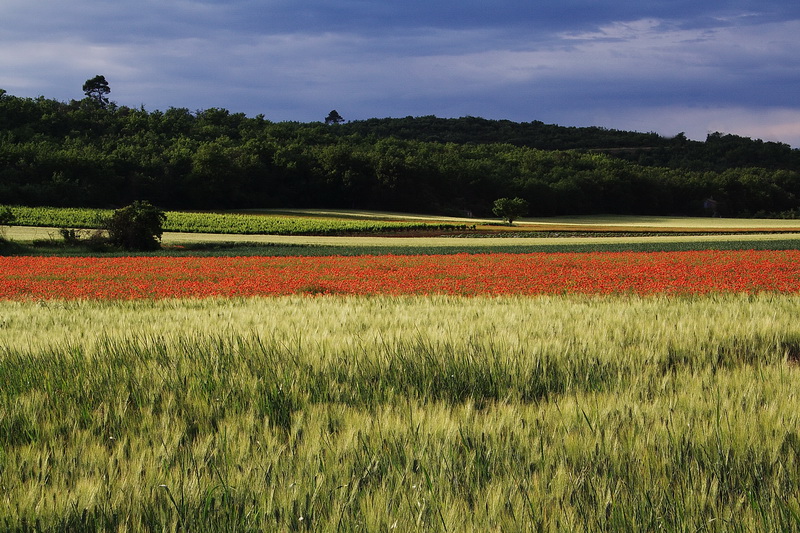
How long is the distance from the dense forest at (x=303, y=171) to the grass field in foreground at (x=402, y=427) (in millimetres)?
75689

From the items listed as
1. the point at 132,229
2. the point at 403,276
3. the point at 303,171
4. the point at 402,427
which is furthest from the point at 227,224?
the point at 402,427

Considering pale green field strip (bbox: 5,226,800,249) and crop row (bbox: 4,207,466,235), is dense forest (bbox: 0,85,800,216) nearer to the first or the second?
crop row (bbox: 4,207,466,235)

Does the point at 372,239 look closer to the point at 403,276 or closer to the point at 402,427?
the point at 403,276

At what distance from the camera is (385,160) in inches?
3910

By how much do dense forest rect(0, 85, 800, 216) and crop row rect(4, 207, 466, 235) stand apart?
34.0ft

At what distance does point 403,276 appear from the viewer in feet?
57.2

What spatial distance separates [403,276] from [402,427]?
13714 millimetres

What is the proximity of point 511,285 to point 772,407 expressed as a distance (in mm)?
10890

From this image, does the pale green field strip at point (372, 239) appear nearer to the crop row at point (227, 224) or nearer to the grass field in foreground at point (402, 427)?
the crop row at point (227, 224)

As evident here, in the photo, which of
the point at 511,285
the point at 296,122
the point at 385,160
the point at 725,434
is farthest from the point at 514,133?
the point at 725,434

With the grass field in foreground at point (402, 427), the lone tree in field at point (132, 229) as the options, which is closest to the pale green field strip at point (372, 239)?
the lone tree in field at point (132, 229)

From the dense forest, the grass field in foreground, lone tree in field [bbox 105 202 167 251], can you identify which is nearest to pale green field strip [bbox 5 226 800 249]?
lone tree in field [bbox 105 202 167 251]

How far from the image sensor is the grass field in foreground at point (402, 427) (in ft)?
9.27

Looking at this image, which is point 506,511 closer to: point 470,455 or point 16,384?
point 470,455
